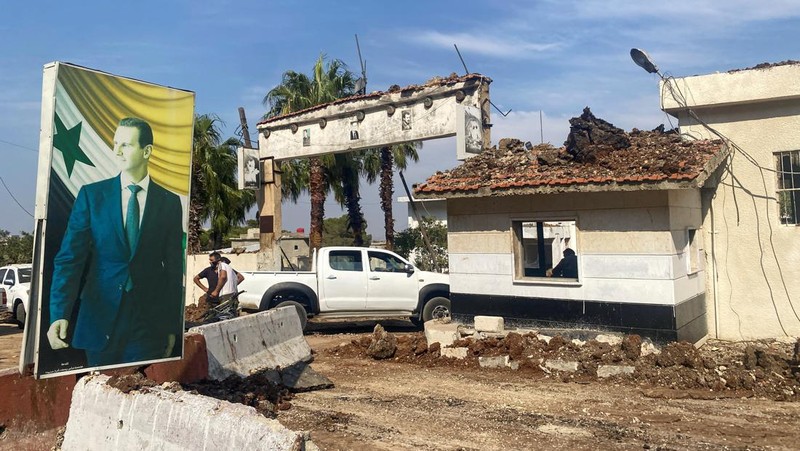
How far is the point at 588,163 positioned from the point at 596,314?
257cm

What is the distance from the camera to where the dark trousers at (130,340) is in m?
5.78

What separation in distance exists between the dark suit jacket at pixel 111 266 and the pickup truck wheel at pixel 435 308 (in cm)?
855

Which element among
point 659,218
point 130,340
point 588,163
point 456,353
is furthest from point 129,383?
point 588,163

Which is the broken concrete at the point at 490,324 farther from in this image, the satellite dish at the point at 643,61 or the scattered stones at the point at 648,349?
the satellite dish at the point at 643,61

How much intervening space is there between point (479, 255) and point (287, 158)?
9232mm

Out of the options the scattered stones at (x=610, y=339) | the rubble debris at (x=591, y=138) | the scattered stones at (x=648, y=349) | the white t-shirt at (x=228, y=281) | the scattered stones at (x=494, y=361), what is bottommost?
the scattered stones at (x=494, y=361)

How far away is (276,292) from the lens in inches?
580

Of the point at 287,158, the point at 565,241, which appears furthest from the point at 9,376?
the point at 565,241

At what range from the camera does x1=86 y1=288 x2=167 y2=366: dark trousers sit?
578 cm

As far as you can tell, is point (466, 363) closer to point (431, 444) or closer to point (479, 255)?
point (479, 255)

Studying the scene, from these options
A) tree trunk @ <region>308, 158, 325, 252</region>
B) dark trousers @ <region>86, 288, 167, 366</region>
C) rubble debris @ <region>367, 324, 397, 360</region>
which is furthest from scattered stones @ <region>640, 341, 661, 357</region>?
tree trunk @ <region>308, 158, 325, 252</region>

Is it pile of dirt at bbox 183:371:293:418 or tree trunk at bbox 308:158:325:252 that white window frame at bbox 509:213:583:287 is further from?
tree trunk at bbox 308:158:325:252

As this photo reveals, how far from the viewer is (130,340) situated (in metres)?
5.98

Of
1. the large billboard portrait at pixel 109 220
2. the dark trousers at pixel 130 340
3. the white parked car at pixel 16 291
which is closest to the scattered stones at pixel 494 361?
the large billboard portrait at pixel 109 220
